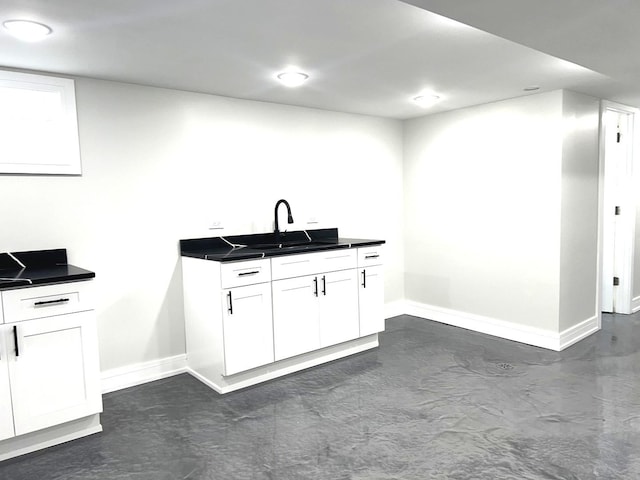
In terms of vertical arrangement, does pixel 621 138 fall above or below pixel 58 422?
above

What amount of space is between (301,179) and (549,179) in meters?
2.19

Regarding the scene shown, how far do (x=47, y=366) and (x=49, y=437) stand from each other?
1.42ft

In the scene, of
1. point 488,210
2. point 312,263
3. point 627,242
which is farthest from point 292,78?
point 627,242

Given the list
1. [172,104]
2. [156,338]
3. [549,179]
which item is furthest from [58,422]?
[549,179]

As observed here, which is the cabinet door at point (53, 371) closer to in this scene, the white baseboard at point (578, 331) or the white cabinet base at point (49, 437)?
the white cabinet base at point (49, 437)

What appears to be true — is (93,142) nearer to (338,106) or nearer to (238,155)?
(238,155)

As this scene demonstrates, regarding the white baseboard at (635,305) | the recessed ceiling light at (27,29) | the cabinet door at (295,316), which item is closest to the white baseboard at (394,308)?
the cabinet door at (295,316)

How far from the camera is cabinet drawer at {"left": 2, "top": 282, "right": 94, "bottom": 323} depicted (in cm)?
238

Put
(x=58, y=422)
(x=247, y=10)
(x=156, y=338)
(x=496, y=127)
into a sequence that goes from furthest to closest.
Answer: (x=496, y=127), (x=156, y=338), (x=58, y=422), (x=247, y=10)

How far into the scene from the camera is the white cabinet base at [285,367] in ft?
10.7

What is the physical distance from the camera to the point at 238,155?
12.7 feet

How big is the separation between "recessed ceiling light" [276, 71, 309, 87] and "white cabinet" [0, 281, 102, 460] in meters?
1.86

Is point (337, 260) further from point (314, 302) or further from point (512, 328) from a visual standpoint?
point (512, 328)

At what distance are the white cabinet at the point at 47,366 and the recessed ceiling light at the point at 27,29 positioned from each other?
1.30m
